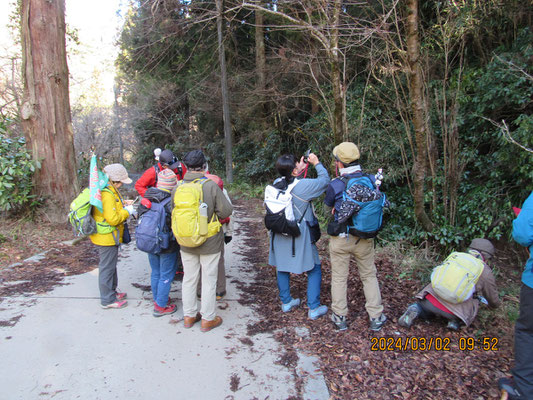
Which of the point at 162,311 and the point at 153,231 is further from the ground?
the point at 153,231

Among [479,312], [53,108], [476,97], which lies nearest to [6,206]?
[53,108]

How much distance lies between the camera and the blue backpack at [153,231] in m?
3.62

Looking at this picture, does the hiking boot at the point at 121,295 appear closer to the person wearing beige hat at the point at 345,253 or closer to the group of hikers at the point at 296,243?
the group of hikers at the point at 296,243

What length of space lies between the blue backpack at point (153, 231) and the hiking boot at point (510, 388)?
3196 millimetres

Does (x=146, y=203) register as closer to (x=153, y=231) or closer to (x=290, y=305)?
(x=153, y=231)

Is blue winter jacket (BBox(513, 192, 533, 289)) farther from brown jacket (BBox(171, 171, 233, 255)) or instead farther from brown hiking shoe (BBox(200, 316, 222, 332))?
brown hiking shoe (BBox(200, 316, 222, 332))

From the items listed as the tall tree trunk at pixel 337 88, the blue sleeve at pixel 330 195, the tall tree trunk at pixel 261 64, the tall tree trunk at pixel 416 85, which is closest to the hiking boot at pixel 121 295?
the blue sleeve at pixel 330 195

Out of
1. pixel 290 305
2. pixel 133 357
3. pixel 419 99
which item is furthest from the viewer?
pixel 419 99

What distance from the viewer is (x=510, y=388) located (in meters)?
2.62

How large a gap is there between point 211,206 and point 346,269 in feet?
5.05

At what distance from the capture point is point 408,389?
276 cm

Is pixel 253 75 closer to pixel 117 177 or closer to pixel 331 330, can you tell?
pixel 117 177

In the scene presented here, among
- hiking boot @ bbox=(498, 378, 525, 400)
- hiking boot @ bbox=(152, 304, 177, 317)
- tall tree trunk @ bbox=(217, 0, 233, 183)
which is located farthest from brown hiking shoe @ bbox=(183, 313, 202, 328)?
tall tree trunk @ bbox=(217, 0, 233, 183)

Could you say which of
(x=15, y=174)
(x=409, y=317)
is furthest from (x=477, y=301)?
(x=15, y=174)
